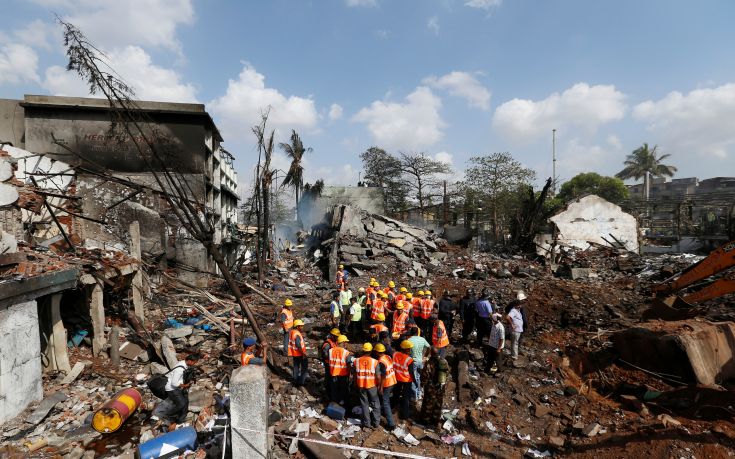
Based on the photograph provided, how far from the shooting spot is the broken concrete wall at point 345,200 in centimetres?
2836

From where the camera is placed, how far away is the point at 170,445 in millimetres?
5141

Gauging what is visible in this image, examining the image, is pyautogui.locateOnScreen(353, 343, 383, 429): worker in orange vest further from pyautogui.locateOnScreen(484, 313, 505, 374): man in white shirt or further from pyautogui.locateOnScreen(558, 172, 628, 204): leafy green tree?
pyautogui.locateOnScreen(558, 172, 628, 204): leafy green tree

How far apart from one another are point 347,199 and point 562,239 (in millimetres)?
14926

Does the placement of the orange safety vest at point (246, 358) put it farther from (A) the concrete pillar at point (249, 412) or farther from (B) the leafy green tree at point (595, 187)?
(B) the leafy green tree at point (595, 187)

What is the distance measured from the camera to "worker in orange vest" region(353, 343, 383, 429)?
6.05m

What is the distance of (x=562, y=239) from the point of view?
2092 cm

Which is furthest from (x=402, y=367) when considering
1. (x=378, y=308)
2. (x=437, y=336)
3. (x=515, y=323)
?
(x=378, y=308)

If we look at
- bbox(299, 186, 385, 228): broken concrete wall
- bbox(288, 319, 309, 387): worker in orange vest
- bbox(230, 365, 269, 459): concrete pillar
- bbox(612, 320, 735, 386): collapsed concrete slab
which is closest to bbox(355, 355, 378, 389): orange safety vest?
bbox(288, 319, 309, 387): worker in orange vest

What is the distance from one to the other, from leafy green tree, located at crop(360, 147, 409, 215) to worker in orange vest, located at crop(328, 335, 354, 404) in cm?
2317

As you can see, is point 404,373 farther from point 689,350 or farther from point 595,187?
point 595,187

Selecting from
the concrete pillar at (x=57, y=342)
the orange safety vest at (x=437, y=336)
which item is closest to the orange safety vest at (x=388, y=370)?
the orange safety vest at (x=437, y=336)

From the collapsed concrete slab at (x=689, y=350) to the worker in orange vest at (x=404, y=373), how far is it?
16.7ft

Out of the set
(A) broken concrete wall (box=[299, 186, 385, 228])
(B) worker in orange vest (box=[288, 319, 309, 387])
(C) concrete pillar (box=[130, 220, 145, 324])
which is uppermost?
(A) broken concrete wall (box=[299, 186, 385, 228])

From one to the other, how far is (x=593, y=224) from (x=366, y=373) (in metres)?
20.2
